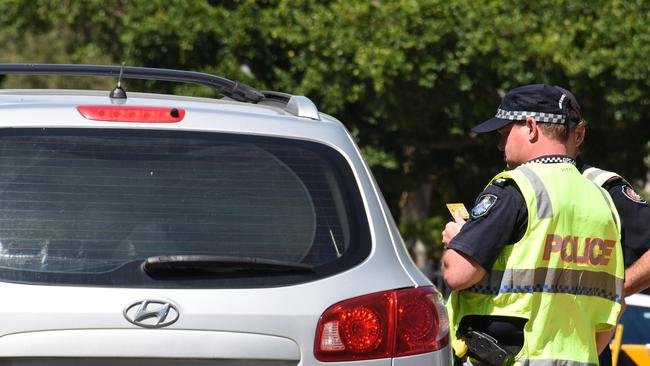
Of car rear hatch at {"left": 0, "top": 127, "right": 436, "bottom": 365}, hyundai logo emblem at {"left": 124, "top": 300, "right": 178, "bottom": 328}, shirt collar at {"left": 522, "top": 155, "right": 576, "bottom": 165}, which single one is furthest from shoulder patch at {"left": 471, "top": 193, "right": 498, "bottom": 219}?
hyundai logo emblem at {"left": 124, "top": 300, "right": 178, "bottom": 328}

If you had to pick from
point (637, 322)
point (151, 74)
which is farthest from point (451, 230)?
point (637, 322)

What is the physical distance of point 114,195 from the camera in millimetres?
3250

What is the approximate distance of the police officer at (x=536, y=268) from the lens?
3.76 meters

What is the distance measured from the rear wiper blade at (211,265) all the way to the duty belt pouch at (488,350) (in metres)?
0.80

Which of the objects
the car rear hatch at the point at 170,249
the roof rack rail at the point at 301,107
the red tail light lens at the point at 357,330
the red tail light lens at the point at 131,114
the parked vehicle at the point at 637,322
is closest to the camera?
the car rear hatch at the point at 170,249

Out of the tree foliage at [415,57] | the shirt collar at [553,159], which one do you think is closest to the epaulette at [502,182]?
the shirt collar at [553,159]

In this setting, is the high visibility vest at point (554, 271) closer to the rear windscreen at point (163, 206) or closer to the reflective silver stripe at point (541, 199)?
the reflective silver stripe at point (541, 199)

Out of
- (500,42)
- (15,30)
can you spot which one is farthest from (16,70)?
(15,30)

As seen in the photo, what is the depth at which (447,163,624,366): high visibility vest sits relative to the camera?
148 inches

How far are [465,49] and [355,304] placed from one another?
13073 mm

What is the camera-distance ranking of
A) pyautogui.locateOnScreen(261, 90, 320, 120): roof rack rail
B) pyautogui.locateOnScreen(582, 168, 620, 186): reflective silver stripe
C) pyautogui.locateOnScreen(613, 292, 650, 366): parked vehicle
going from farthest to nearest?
pyautogui.locateOnScreen(613, 292, 650, 366): parked vehicle
pyautogui.locateOnScreen(582, 168, 620, 186): reflective silver stripe
pyautogui.locateOnScreen(261, 90, 320, 120): roof rack rail

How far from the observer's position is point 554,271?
3.78 m

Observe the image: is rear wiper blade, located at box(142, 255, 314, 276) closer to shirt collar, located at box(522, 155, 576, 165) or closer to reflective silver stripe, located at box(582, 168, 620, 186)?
shirt collar, located at box(522, 155, 576, 165)

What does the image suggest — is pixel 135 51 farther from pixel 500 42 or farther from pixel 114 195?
pixel 114 195
